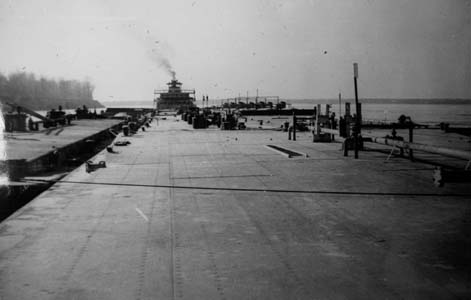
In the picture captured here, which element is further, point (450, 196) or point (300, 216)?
point (450, 196)

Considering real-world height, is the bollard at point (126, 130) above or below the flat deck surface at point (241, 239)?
above

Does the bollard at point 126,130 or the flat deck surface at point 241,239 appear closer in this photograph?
the flat deck surface at point 241,239

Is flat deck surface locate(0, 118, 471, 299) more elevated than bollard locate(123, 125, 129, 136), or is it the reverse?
bollard locate(123, 125, 129, 136)

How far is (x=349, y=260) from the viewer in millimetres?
6422

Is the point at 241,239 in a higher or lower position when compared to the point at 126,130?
lower

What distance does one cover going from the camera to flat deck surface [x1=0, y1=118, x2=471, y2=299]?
548cm

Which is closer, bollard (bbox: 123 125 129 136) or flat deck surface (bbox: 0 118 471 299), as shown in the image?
flat deck surface (bbox: 0 118 471 299)

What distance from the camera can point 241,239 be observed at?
24.9ft

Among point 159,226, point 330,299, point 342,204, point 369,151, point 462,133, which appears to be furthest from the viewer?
point 462,133

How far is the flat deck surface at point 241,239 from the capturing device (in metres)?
5.48

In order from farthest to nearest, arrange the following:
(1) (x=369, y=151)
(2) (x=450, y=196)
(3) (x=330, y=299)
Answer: (1) (x=369, y=151), (2) (x=450, y=196), (3) (x=330, y=299)

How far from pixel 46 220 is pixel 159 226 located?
2.52 meters

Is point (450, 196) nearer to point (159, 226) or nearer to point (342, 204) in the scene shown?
point (342, 204)

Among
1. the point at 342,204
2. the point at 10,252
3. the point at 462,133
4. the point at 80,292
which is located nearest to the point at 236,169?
the point at 342,204
